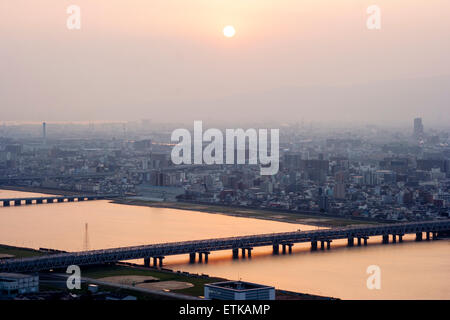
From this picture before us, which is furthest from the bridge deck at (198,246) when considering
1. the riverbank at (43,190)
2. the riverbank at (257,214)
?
the riverbank at (43,190)

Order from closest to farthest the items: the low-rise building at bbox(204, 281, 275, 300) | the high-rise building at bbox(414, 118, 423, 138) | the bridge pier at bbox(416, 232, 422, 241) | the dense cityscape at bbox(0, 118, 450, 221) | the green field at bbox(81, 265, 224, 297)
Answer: the low-rise building at bbox(204, 281, 275, 300) → the green field at bbox(81, 265, 224, 297) → the bridge pier at bbox(416, 232, 422, 241) → the dense cityscape at bbox(0, 118, 450, 221) → the high-rise building at bbox(414, 118, 423, 138)

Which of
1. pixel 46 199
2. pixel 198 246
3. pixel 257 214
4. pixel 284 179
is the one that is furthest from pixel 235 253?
pixel 284 179

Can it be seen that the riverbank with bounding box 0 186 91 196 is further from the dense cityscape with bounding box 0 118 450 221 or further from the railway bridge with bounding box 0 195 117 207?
the railway bridge with bounding box 0 195 117 207

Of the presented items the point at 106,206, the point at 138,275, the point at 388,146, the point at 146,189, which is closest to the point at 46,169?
the point at 146,189
